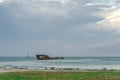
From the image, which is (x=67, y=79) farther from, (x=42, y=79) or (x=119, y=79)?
(x=119, y=79)

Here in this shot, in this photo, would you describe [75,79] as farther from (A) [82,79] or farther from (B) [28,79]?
(B) [28,79]

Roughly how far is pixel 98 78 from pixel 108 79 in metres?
1.82

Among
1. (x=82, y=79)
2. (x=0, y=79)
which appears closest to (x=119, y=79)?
(x=82, y=79)

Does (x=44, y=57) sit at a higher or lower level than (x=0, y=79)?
higher

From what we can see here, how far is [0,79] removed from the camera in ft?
143

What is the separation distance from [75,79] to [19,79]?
669 cm

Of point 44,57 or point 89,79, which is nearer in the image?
point 89,79

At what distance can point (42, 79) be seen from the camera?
43031 mm

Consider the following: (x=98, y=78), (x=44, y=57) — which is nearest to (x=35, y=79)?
(x=98, y=78)

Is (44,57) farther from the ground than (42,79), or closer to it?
farther from the ground

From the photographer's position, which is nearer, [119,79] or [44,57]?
[119,79]

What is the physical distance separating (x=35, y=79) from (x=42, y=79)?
829 millimetres

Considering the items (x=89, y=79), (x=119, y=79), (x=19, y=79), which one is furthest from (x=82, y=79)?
(x=19, y=79)

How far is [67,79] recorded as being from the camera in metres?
42.8
